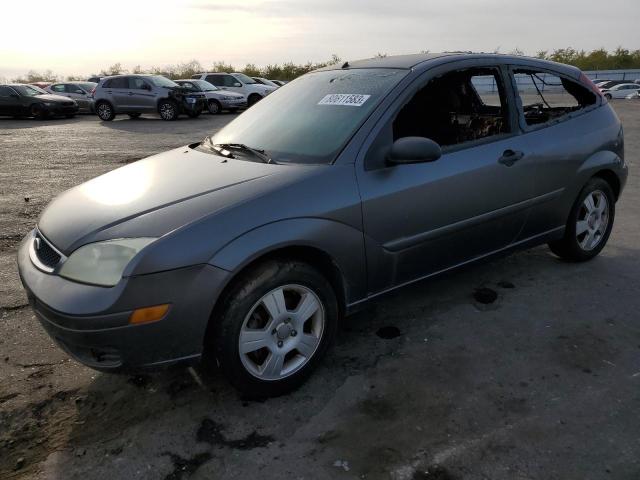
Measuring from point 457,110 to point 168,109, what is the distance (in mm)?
15895

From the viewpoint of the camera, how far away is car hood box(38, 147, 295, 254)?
2410 millimetres

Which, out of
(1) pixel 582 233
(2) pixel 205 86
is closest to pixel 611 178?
(1) pixel 582 233

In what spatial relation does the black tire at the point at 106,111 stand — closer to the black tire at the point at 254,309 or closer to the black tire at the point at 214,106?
the black tire at the point at 214,106

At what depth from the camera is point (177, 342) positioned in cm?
233

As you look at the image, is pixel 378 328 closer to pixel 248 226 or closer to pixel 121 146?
pixel 248 226

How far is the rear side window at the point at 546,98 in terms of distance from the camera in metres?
3.87

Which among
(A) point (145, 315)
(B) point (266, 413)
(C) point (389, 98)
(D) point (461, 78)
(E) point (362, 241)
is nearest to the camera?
(A) point (145, 315)

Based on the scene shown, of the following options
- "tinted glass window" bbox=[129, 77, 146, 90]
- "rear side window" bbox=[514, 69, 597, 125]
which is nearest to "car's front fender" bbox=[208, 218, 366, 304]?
"rear side window" bbox=[514, 69, 597, 125]

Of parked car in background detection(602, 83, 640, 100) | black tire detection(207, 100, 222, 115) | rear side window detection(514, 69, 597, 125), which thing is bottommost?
parked car in background detection(602, 83, 640, 100)

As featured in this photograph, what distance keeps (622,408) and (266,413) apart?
66.5 inches

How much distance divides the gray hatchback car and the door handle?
13 mm

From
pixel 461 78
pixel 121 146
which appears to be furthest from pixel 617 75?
pixel 461 78

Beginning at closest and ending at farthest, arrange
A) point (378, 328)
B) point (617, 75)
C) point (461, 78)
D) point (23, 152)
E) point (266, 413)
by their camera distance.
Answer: point (266, 413) < point (378, 328) < point (461, 78) < point (23, 152) < point (617, 75)

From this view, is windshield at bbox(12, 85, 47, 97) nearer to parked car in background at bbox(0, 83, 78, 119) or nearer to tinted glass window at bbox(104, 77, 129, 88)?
parked car in background at bbox(0, 83, 78, 119)
